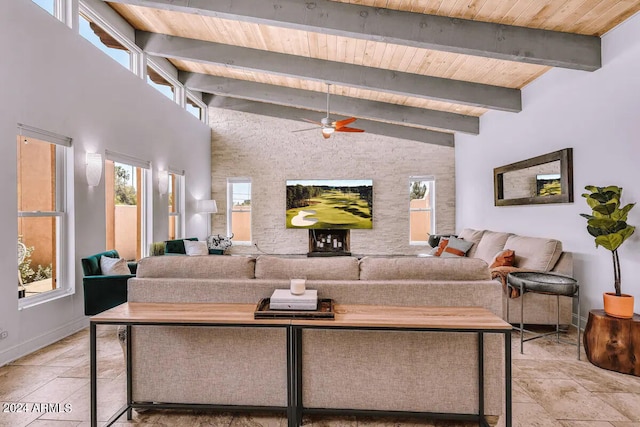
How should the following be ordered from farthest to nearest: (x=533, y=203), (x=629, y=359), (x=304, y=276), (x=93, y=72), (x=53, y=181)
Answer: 1. (x=533, y=203)
2. (x=93, y=72)
3. (x=53, y=181)
4. (x=629, y=359)
5. (x=304, y=276)

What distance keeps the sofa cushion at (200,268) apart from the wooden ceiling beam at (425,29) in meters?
2.45

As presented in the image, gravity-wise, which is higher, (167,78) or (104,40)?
(167,78)

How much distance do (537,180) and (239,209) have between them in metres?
5.78

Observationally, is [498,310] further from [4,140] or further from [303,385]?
[4,140]

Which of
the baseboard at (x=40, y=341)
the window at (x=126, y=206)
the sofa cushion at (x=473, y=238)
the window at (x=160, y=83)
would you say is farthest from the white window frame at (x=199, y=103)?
the sofa cushion at (x=473, y=238)

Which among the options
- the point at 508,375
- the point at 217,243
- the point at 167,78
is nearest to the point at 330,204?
the point at 217,243

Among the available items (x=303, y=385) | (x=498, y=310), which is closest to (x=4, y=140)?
(x=303, y=385)

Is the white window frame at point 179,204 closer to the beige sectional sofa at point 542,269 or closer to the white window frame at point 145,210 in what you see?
the white window frame at point 145,210

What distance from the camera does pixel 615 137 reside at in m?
3.27

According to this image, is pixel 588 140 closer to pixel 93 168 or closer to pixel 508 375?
pixel 508 375

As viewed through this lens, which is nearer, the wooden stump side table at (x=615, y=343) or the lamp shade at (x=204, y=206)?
the wooden stump side table at (x=615, y=343)

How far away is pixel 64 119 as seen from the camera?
3658mm

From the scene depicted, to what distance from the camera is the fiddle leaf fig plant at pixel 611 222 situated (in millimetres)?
2848

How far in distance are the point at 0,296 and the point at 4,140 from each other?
1253 mm
